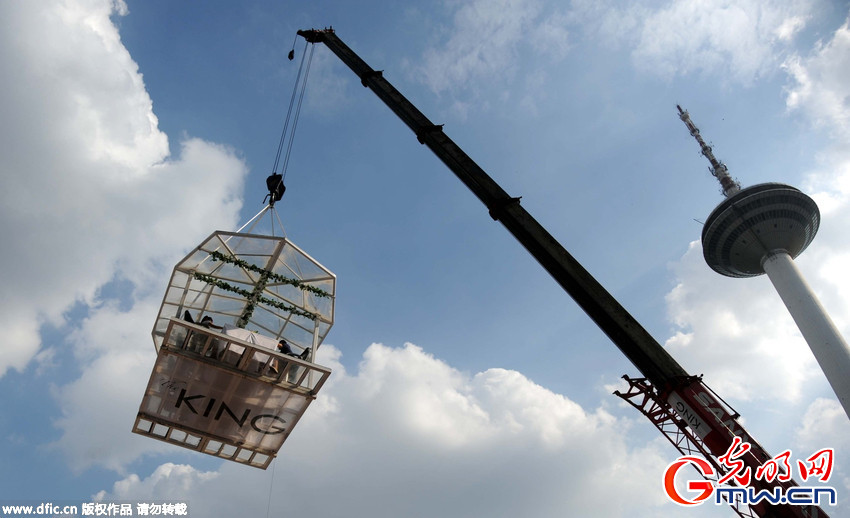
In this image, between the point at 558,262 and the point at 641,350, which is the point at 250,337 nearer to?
the point at 558,262

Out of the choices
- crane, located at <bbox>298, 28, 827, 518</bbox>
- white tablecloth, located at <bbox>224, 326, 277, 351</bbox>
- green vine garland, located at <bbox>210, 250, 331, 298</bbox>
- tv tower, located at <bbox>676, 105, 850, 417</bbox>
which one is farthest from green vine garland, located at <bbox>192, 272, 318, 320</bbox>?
tv tower, located at <bbox>676, 105, 850, 417</bbox>

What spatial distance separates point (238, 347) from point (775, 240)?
67.9 metres

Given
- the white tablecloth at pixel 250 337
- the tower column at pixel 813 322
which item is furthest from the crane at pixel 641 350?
the tower column at pixel 813 322

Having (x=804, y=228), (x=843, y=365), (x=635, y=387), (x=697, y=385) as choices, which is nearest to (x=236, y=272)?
(x=635, y=387)

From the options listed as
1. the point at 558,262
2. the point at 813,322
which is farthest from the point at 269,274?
the point at 813,322

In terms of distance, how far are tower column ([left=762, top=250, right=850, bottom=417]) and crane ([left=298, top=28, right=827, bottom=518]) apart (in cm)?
4753

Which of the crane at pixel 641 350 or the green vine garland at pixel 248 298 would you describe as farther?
the green vine garland at pixel 248 298

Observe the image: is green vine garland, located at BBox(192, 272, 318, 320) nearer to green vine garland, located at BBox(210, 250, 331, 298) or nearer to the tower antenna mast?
green vine garland, located at BBox(210, 250, 331, 298)

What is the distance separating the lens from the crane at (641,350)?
55.7ft

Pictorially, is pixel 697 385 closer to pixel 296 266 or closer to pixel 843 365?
pixel 296 266

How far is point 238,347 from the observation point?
16359 mm

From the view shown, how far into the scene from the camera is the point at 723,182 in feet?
234

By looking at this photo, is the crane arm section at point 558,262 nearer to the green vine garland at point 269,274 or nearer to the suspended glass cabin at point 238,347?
the suspended glass cabin at point 238,347

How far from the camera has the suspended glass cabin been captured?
16.5 metres
